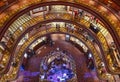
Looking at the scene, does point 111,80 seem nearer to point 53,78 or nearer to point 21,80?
point 53,78

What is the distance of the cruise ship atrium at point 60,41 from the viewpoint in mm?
18672

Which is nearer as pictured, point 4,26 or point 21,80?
point 4,26

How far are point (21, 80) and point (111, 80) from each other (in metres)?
10.2

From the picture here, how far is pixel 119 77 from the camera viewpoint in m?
20.8

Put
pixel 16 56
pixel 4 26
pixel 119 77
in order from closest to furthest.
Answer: pixel 4 26 < pixel 119 77 < pixel 16 56

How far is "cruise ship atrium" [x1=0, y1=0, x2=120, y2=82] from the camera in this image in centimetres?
1867

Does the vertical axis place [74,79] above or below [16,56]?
below

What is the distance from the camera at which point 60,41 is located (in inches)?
1244

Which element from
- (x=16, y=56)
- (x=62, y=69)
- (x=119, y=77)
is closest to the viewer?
(x=119, y=77)

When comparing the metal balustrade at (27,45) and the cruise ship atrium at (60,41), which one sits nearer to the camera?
the cruise ship atrium at (60,41)

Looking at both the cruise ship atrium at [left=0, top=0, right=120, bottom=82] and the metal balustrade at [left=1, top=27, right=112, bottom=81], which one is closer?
the cruise ship atrium at [left=0, top=0, right=120, bottom=82]

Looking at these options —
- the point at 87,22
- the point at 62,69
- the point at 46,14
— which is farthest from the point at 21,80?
the point at 87,22

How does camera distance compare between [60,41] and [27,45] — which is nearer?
[27,45]

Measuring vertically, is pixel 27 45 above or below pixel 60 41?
below
